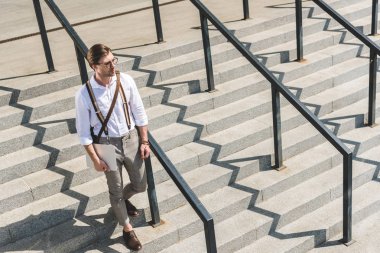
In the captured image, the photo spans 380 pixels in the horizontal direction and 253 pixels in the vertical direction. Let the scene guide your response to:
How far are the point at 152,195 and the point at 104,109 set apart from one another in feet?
2.79

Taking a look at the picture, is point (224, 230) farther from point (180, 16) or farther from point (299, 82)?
point (180, 16)

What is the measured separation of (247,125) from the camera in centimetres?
550

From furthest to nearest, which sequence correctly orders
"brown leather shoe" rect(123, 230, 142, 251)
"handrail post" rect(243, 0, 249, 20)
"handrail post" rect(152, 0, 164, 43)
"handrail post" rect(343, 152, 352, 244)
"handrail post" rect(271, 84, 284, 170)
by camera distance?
1. "handrail post" rect(243, 0, 249, 20)
2. "handrail post" rect(152, 0, 164, 43)
3. "handrail post" rect(271, 84, 284, 170)
4. "handrail post" rect(343, 152, 352, 244)
5. "brown leather shoe" rect(123, 230, 142, 251)

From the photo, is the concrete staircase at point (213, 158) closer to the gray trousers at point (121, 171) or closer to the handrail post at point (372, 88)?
the handrail post at point (372, 88)

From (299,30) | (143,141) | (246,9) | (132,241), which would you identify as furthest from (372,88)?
(132,241)

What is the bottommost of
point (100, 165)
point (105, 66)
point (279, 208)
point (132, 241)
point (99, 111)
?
point (279, 208)

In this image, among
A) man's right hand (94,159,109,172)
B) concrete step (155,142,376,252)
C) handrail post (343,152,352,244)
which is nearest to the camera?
man's right hand (94,159,109,172)

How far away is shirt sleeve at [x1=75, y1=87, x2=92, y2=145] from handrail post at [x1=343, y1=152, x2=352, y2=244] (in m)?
1.95

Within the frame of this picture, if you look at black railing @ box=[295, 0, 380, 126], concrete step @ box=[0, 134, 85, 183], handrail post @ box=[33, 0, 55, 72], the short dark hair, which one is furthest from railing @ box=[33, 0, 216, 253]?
black railing @ box=[295, 0, 380, 126]

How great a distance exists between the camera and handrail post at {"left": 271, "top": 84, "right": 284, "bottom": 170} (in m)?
4.91

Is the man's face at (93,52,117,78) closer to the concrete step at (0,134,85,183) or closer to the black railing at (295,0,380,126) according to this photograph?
the concrete step at (0,134,85,183)

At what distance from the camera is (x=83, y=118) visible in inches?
149

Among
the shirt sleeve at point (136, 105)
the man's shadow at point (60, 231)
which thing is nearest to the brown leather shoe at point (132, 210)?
the man's shadow at point (60, 231)

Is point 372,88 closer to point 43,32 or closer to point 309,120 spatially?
point 309,120
